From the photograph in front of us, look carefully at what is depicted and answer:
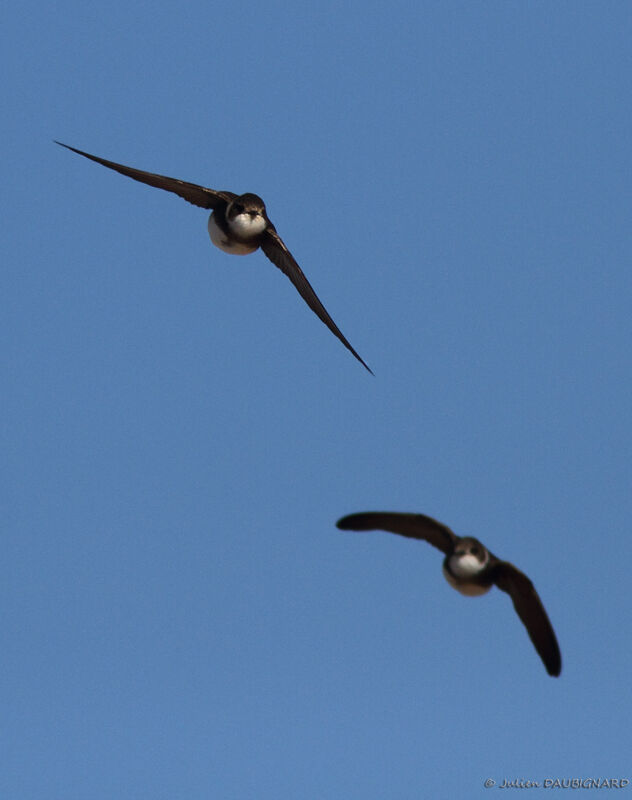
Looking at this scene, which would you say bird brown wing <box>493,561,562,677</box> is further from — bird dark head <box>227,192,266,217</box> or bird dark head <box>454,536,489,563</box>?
bird dark head <box>227,192,266,217</box>

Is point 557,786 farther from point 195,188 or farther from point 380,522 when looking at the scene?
point 195,188

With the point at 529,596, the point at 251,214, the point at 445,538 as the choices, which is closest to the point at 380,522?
the point at 445,538

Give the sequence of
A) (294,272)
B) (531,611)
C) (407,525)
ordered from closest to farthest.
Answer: (531,611)
(407,525)
(294,272)

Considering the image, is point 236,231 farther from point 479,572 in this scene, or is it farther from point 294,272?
point 479,572

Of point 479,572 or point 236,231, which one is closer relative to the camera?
point 479,572

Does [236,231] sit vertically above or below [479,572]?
above

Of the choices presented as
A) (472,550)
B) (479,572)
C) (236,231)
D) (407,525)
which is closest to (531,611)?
(479,572)

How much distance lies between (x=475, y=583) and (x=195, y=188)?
703cm

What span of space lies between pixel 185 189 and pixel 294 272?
219cm

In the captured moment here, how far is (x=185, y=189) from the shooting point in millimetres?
20109

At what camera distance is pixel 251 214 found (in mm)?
19906

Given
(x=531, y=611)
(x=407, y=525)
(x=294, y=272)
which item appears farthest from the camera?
(x=294, y=272)

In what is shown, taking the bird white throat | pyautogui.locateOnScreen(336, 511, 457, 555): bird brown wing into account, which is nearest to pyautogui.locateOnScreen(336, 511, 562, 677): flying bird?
pyautogui.locateOnScreen(336, 511, 457, 555): bird brown wing

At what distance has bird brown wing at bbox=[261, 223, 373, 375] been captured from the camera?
810 inches
